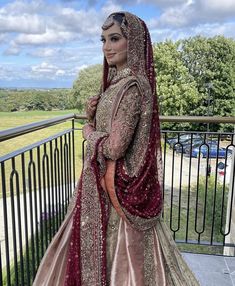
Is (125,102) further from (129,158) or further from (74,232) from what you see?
(74,232)

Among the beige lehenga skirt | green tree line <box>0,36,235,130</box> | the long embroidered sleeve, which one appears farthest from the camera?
green tree line <box>0,36,235,130</box>

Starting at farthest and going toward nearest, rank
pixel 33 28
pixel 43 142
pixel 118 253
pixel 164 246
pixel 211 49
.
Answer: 1. pixel 33 28
2. pixel 211 49
3. pixel 43 142
4. pixel 164 246
5. pixel 118 253

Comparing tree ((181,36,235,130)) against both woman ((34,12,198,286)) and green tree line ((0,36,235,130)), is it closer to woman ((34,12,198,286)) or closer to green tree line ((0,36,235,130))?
green tree line ((0,36,235,130))

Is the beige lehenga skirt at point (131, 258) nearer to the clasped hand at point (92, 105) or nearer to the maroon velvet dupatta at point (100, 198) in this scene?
the maroon velvet dupatta at point (100, 198)

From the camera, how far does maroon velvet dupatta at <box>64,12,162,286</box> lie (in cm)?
116

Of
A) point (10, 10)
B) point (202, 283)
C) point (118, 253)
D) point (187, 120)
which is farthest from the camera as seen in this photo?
point (10, 10)

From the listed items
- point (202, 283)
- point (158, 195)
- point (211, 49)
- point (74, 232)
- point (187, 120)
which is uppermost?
point (211, 49)

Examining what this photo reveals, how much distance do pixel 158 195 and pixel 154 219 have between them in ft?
0.34

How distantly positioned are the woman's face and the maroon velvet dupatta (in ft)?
0.17

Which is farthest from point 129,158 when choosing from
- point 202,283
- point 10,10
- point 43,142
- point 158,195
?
point 10,10

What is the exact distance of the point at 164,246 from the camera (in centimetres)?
132

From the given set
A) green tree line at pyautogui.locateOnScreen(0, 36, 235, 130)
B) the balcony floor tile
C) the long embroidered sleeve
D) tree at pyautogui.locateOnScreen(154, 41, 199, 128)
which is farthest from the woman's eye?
tree at pyautogui.locateOnScreen(154, 41, 199, 128)

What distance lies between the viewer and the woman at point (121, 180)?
112 centimetres

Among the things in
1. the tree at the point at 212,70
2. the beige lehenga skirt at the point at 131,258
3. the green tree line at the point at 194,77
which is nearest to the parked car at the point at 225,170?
the beige lehenga skirt at the point at 131,258
